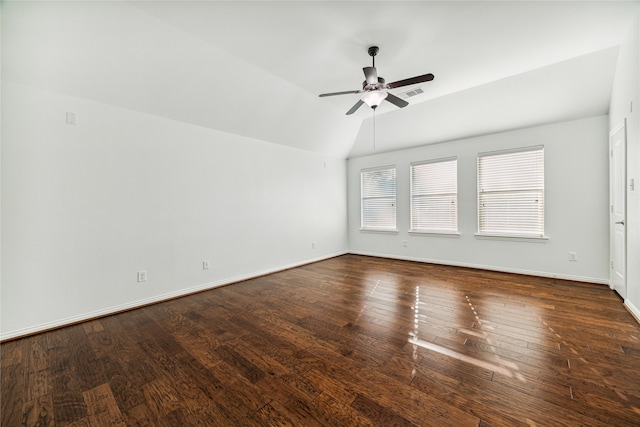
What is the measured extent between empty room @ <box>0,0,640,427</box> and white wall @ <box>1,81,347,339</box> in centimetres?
2

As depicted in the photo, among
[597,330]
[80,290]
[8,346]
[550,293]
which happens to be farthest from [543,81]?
[8,346]

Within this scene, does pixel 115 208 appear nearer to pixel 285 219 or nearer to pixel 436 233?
pixel 285 219

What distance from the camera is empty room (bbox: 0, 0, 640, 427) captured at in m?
1.74

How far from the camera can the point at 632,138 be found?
2.73 meters

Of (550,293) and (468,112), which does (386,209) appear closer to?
(468,112)

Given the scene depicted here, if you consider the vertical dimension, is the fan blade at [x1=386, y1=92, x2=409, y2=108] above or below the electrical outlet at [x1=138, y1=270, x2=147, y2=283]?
above

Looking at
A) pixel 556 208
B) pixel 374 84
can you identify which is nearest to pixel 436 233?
pixel 556 208

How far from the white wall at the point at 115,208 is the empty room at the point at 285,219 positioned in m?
0.02

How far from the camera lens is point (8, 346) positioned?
2355mm

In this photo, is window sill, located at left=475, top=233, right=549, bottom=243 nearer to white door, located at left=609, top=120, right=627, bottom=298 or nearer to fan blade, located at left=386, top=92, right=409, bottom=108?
white door, located at left=609, top=120, right=627, bottom=298

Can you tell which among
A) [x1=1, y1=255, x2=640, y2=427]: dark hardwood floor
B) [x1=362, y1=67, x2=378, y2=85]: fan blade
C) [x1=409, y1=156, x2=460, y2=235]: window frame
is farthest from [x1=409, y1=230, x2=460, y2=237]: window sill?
[x1=362, y1=67, x2=378, y2=85]: fan blade

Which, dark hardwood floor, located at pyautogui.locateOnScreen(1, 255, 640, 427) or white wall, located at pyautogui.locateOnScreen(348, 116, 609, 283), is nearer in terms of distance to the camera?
dark hardwood floor, located at pyautogui.locateOnScreen(1, 255, 640, 427)

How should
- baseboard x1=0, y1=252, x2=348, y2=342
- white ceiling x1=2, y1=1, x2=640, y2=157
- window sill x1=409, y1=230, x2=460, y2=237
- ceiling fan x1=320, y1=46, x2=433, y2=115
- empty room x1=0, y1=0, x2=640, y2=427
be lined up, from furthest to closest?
1. window sill x1=409, y1=230, x2=460, y2=237
2. ceiling fan x1=320, y1=46, x2=433, y2=115
3. baseboard x1=0, y1=252, x2=348, y2=342
4. white ceiling x1=2, y1=1, x2=640, y2=157
5. empty room x1=0, y1=0, x2=640, y2=427

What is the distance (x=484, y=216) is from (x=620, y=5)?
3129 mm
